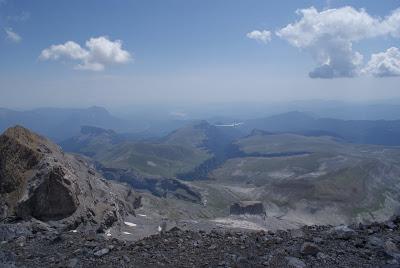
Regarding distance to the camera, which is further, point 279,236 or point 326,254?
point 279,236

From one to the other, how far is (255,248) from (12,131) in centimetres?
4642

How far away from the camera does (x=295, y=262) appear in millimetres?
18953

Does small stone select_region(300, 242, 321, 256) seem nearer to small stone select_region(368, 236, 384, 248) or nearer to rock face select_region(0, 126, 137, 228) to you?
small stone select_region(368, 236, 384, 248)

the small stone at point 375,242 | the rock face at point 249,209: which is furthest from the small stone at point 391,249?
the rock face at point 249,209

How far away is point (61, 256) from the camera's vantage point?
23.3m

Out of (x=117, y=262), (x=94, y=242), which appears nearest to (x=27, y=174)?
(x=94, y=242)

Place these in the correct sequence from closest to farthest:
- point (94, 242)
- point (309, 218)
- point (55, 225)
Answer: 1. point (94, 242)
2. point (55, 225)
3. point (309, 218)

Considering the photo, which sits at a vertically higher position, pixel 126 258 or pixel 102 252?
pixel 126 258

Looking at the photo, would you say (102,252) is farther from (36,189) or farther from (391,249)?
(36,189)

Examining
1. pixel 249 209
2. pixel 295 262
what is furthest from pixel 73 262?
pixel 249 209

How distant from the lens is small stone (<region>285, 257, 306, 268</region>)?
Answer: 18641 millimetres

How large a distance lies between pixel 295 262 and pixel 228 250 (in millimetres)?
3767

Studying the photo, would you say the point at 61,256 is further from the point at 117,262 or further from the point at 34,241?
the point at 34,241

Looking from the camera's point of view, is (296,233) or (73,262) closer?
(73,262)
